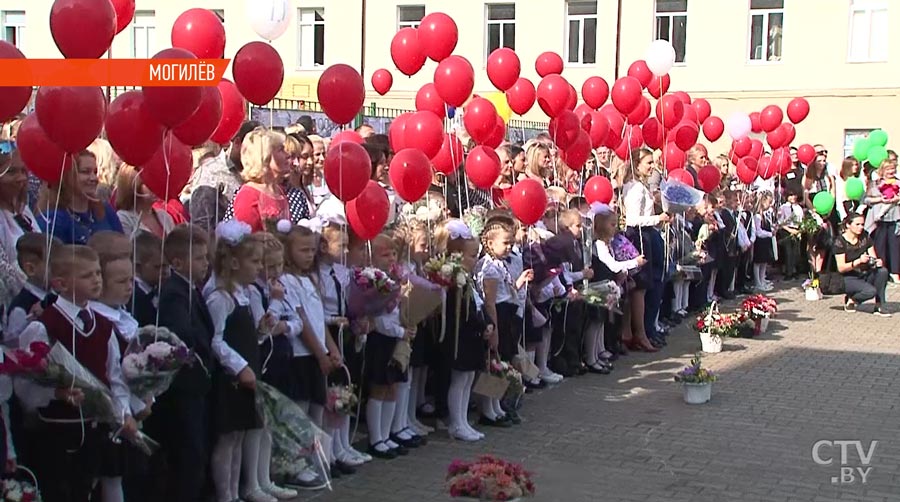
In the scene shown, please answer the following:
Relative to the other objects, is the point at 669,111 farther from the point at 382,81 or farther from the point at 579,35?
the point at 579,35

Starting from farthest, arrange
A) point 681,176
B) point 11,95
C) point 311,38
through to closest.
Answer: point 311,38 < point 681,176 < point 11,95

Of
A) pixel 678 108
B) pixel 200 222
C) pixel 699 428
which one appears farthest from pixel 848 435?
pixel 678 108

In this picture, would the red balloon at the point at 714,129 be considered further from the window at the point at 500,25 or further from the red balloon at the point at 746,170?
the window at the point at 500,25

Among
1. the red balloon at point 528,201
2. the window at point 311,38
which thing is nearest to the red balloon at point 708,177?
the red balloon at point 528,201

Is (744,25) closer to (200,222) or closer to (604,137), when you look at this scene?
(604,137)

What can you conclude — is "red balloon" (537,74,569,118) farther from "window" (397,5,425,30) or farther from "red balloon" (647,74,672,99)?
"window" (397,5,425,30)

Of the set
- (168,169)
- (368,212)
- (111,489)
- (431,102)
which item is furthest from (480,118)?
(111,489)

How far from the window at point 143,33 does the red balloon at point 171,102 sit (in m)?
28.5

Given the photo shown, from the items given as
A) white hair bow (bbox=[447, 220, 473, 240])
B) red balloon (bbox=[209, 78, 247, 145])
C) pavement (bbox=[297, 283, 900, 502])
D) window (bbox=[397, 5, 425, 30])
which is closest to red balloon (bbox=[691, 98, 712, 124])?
pavement (bbox=[297, 283, 900, 502])

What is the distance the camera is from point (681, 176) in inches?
496

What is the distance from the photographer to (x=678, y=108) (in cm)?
1291

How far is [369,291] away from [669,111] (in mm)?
6904

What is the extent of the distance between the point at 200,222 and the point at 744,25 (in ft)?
77.4

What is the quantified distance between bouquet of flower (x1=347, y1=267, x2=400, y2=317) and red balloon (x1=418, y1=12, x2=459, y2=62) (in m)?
2.99
